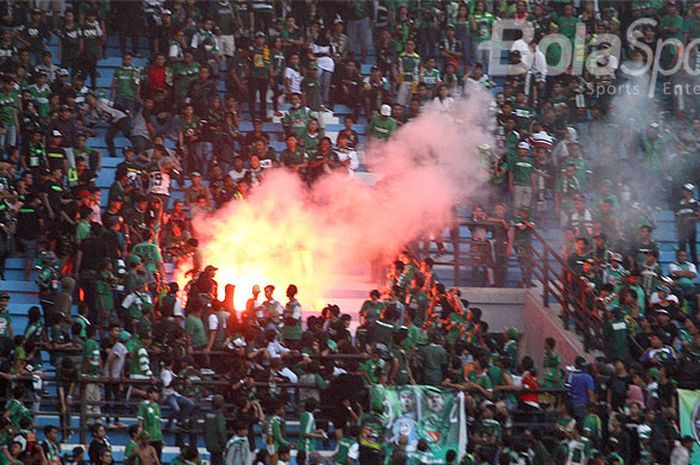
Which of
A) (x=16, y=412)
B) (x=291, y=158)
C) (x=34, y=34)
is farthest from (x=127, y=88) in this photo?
(x=16, y=412)

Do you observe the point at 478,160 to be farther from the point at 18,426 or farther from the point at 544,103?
the point at 18,426

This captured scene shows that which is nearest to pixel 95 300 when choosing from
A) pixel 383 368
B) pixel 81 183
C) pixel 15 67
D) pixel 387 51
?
pixel 81 183

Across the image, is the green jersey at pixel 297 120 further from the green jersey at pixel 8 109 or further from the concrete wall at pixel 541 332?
the concrete wall at pixel 541 332

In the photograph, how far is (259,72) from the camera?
25.3 m

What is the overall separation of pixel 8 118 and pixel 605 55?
9.59 meters

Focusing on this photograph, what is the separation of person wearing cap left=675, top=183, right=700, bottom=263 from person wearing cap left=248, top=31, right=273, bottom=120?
254 inches

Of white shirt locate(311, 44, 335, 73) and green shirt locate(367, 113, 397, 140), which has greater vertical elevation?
white shirt locate(311, 44, 335, 73)

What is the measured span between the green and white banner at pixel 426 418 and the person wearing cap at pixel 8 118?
301 inches

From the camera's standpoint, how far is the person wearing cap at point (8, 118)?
2350 cm

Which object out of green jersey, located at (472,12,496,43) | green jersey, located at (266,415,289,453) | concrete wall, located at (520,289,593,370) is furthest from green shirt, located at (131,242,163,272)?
green jersey, located at (472,12,496,43)

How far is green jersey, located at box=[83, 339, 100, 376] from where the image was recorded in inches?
750

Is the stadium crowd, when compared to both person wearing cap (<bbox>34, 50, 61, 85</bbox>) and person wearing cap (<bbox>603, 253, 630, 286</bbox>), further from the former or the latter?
person wearing cap (<bbox>34, 50, 61, 85</bbox>)

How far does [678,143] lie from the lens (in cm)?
2545

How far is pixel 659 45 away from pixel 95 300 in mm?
11217
